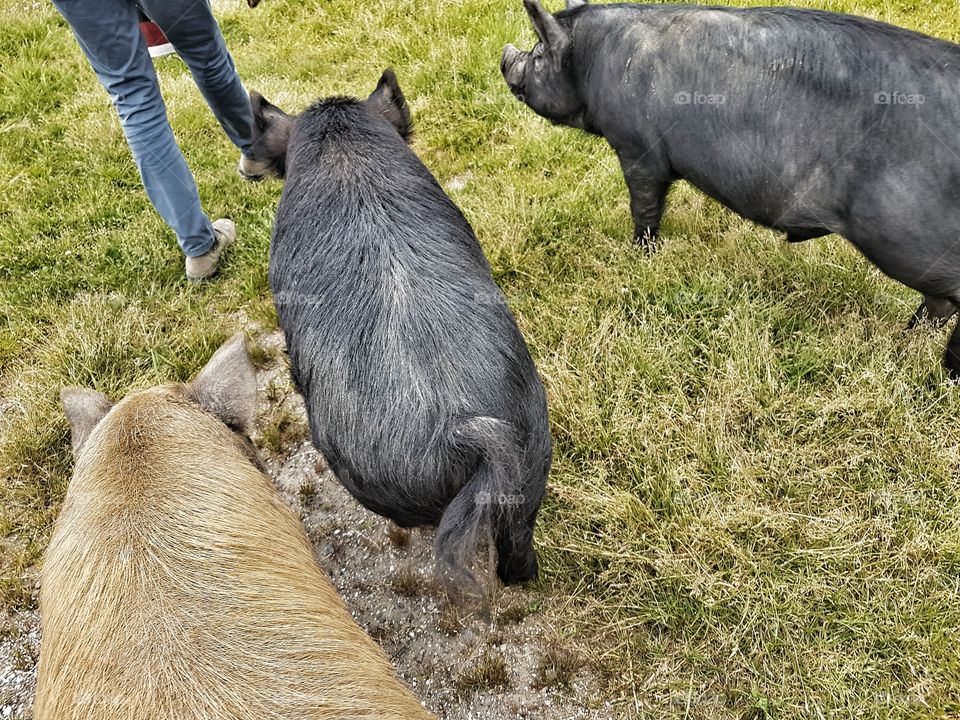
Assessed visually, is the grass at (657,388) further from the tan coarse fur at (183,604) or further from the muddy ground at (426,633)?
the tan coarse fur at (183,604)

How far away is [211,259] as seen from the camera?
4.34 meters

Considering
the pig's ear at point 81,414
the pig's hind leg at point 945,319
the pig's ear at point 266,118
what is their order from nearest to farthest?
1. the pig's ear at point 81,414
2. the pig's hind leg at point 945,319
3. the pig's ear at point 266,118

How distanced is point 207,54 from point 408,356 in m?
2.93

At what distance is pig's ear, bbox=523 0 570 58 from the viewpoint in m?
3.63

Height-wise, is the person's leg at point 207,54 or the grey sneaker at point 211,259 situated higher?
the person's leg at point 207,54

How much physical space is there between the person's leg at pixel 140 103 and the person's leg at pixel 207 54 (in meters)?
0.17

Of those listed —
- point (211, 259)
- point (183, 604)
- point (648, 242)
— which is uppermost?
point (183, 604)

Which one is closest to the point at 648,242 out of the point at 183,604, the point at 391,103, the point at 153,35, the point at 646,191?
the point at 646,191

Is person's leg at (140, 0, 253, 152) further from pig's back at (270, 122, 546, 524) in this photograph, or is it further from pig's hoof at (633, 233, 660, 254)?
pig's hoof at (633, 233, 660, 254)

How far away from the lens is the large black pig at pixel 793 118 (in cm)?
262

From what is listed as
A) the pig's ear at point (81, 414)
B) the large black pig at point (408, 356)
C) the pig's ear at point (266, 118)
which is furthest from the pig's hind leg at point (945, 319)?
the pig's ear at point (81, 414)

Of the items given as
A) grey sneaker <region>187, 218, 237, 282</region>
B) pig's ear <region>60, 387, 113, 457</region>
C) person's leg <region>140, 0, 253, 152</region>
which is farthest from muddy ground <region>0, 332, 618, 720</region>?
person's leg <region>140, 0, 253, 152</region>

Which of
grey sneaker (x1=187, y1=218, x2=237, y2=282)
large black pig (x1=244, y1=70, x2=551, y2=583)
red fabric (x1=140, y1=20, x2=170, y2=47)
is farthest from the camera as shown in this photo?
grey sneaker (x1=187, y1=218, x2=237, y2=282)

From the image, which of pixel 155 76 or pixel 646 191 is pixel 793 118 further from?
pixel 155 76
